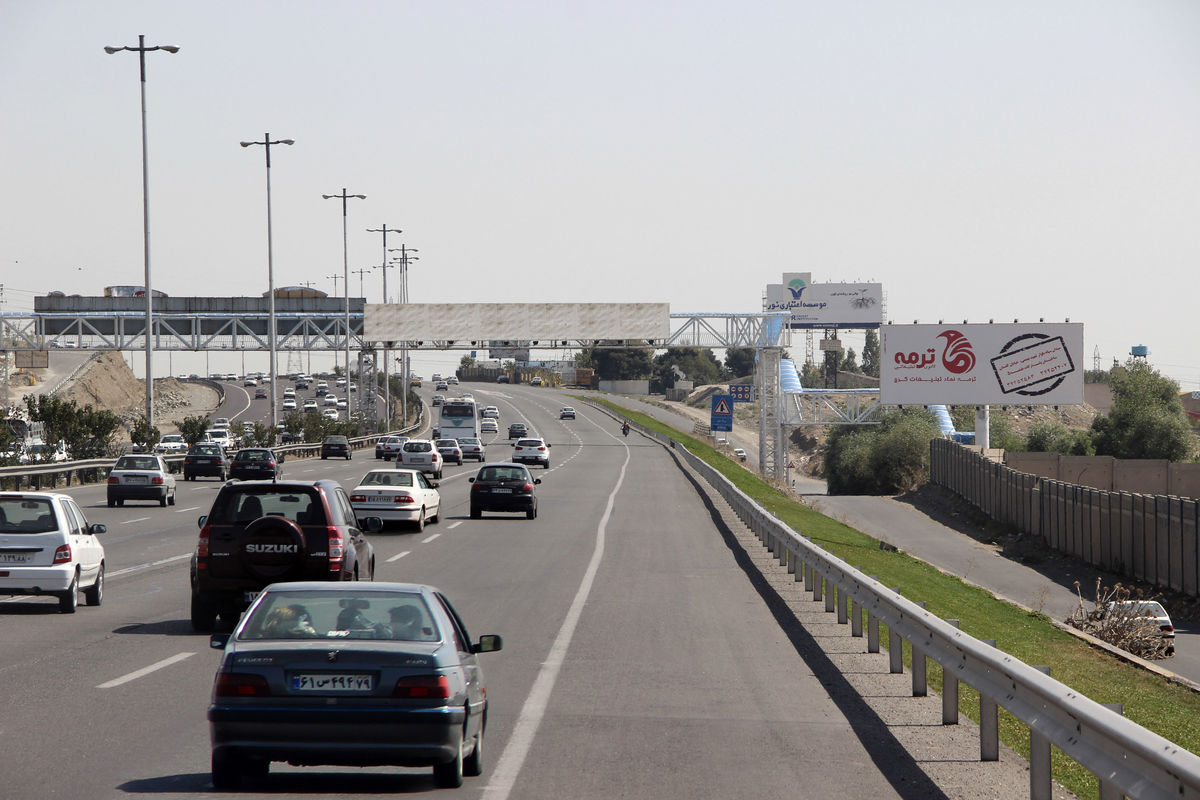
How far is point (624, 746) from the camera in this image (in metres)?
9.68

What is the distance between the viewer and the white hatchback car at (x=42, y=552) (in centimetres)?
1677

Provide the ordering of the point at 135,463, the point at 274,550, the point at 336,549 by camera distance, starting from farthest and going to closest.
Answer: the point at 135,463, the point at 336,549, the point at 274,550

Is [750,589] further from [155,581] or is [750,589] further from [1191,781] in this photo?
[1191,781]

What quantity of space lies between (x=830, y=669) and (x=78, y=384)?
133 meters

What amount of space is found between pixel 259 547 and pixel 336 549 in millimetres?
808

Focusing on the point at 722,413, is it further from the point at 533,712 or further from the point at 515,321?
the point at 533,712

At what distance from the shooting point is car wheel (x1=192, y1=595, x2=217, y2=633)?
1534cm

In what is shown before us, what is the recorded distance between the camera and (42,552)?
55.3 feet

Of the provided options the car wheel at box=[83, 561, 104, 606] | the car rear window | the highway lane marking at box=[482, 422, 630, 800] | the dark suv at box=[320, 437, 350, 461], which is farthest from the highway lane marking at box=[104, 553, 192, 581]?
the dark suv at box=[320, 437, 350, 461]

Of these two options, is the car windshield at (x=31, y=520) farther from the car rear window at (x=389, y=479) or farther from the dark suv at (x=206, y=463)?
the dark suv at (x=206, y=463)

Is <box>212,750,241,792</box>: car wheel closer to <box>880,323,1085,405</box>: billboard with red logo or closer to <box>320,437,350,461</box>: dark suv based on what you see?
<box>320,437,350,461</box>: dark suv

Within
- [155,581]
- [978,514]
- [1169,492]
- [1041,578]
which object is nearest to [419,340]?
[978,514]

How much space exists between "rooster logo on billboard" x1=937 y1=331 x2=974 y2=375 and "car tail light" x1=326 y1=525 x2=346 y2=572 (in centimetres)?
7020

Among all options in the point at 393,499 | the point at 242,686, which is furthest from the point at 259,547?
the point at 393,499
